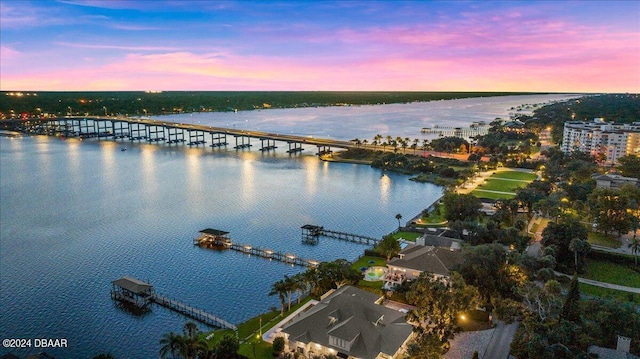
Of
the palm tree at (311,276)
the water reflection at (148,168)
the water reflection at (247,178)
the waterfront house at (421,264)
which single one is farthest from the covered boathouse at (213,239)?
the water reflection at (148,168)

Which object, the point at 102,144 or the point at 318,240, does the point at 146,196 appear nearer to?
the point at 318,240

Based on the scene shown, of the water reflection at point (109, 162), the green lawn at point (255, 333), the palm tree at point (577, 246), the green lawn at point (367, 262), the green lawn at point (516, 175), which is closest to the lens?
the green lawn at point (255, 333)

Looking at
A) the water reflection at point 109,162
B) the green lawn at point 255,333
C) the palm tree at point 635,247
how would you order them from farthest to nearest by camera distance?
the water reflection at point 109,162 → the palm tree at point 635,247 → the green lawn at point 255,333

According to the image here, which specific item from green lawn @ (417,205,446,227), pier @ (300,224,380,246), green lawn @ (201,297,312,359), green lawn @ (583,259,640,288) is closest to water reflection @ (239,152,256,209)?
pier @ (300,224,380,246)

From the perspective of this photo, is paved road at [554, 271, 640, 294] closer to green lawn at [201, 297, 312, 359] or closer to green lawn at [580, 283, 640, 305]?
green lawn at [580, 283, 640, 305]

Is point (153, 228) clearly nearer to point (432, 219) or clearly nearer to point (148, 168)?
point (432, 219)

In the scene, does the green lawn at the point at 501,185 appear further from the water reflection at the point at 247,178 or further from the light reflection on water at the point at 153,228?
the water reflection at the point at 247,178

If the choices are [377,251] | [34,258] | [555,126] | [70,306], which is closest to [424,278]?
[377,251]
